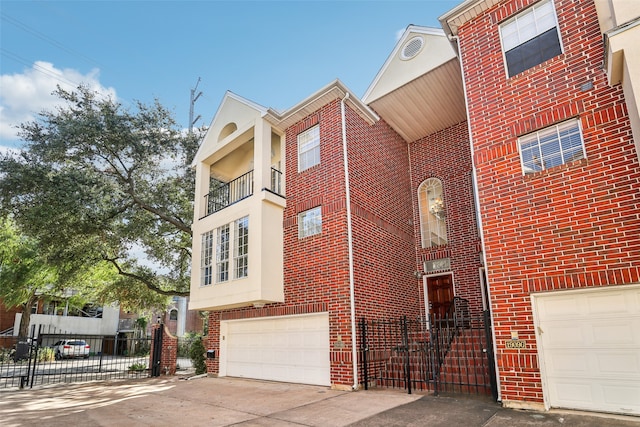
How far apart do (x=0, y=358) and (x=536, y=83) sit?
2893 centimetres

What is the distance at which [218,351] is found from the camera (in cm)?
1267

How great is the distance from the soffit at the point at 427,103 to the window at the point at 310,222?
4428 millimetres

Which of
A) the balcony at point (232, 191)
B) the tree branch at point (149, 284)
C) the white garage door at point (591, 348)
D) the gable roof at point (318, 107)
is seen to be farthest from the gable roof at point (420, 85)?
the tree branch at point (149, 284)

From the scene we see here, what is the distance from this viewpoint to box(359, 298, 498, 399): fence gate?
777 cm

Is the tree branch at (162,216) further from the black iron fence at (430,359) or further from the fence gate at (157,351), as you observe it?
the black iron fence at (430,359)

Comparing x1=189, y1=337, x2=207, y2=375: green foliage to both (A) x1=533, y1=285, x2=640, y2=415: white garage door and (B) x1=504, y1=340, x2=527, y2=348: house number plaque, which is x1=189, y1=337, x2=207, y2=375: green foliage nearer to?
(B) x1=504, y1=340, x2=527, y2=348: house number plaque

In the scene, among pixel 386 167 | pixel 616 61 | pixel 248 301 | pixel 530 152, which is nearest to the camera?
pixel 616 61

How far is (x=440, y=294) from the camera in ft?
40.2

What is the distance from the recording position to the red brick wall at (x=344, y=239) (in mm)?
9492

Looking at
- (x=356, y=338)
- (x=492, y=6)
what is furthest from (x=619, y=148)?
(x=356, y=338)

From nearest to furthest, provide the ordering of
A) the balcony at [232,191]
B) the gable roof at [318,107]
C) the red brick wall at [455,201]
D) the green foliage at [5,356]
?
the gable roof at [318,107]
the red brick wall at [455,201]
the balcony at [232,191]
the green foliage at [5,356]

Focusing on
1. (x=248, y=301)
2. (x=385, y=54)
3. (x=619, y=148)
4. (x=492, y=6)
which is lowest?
(x=248, y=301)

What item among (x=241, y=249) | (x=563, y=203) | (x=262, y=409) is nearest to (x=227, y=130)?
(x=241, y=249)

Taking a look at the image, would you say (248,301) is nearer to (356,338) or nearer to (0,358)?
(356,338)
